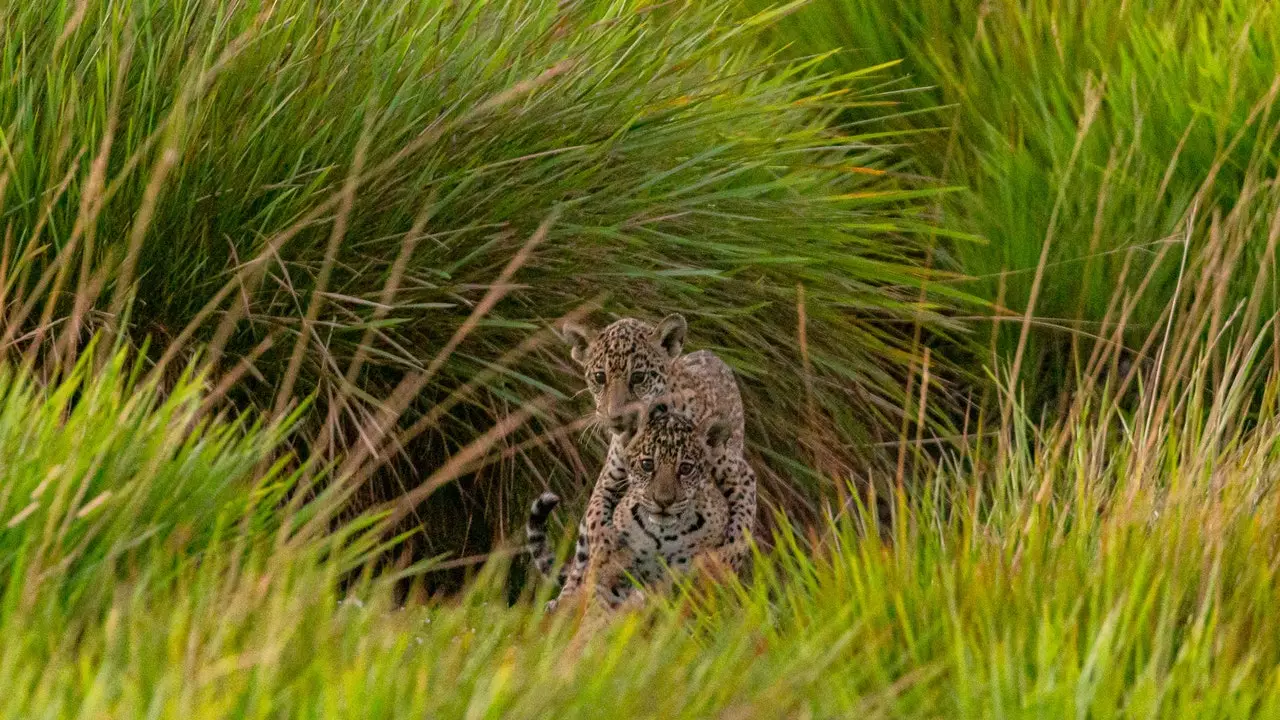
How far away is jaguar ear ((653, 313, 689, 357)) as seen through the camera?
16.6 feet

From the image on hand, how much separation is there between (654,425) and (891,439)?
1.44m

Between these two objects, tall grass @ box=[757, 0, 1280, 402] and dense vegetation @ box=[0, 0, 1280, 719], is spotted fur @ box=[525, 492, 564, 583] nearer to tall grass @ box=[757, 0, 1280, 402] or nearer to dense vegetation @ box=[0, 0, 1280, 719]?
dense vegetation @ box=[0, 0, 1280, 719]

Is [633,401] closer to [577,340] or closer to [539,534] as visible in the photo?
[577,340]

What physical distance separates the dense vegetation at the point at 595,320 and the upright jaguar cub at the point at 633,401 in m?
0.14

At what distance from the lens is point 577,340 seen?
5.14m

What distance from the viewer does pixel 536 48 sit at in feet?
18.8

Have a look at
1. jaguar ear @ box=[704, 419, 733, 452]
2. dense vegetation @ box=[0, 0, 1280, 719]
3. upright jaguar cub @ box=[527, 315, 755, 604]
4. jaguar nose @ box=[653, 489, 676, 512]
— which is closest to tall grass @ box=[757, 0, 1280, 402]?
dense vegetation @ box=[0, 0, 1280, 719]

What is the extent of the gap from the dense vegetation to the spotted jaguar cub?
212 mm

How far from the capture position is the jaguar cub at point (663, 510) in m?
4.80

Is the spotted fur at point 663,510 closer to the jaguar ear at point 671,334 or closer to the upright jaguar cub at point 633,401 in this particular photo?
the upright jaguar cub at point 633,401

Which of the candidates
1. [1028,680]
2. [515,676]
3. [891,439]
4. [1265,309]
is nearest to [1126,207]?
[1265,309]

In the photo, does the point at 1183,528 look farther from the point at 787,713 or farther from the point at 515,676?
the point at 515,676

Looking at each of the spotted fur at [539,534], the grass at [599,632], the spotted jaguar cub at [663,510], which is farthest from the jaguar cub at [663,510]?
the grass at [599,632]

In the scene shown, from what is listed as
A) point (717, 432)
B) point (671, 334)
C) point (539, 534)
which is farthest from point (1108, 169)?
point (539, 534)
